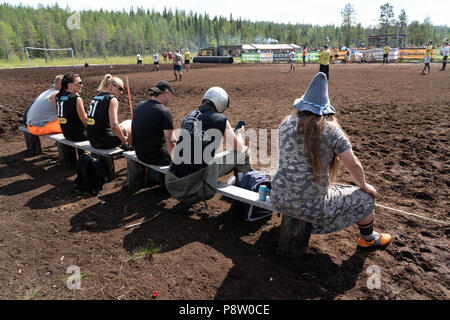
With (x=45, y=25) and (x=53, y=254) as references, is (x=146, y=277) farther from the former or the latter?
(x=45, y=25)

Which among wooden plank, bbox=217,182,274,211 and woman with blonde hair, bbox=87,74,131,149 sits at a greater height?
woman with blonde hair, bbox=87,74,131,149

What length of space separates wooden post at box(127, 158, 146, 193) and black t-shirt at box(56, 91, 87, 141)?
5.39 feet

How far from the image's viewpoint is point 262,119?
9.34 metres

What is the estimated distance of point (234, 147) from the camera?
4.18 m

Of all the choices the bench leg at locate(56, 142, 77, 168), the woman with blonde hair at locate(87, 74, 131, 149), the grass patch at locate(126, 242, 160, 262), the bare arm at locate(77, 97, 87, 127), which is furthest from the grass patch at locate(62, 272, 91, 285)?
the bench leg at locate(56, 142, 77, 168)

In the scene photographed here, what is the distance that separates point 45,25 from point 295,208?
124m

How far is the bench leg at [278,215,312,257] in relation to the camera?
10.6ft

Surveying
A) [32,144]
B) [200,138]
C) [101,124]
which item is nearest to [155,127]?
[200,138]

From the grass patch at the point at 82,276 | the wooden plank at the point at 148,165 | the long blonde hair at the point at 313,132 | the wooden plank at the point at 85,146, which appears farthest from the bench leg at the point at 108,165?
the long blonde hair at the point at 313,132

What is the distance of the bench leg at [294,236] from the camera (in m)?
3.22

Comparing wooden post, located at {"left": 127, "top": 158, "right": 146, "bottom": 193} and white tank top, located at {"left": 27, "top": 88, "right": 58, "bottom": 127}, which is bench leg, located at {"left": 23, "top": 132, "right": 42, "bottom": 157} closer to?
white tank top, located at {"left": 27, "top": 88, "right": 58, "bottom": 127}

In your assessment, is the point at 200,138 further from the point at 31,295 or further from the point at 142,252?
the point at 31,295

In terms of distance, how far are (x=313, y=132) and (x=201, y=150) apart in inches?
63.0

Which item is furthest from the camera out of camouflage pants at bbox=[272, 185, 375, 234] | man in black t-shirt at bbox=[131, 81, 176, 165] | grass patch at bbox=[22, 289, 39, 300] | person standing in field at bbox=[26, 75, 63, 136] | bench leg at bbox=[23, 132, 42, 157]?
bench leg at bbox=[23, 132, 42, 157]
